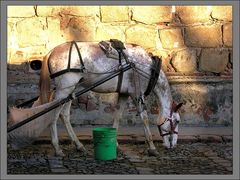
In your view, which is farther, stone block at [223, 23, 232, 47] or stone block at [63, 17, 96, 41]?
stone block at [223, 23, 232, 47]

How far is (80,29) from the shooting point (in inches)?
378

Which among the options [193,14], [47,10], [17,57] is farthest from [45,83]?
[193,14]

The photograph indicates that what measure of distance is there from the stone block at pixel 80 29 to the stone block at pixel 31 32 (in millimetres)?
410

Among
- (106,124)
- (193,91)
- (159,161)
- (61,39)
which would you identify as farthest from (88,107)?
(159,161)

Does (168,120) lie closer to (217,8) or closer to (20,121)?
(20,121)

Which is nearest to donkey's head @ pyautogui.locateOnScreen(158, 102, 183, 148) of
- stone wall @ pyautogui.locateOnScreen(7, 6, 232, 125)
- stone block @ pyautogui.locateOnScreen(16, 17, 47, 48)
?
stone wall @ pyautogui.locateOnScreen(7, 6, 232, 125)

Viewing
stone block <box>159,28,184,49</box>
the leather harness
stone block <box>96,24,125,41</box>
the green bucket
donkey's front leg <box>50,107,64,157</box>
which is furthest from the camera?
stone block <box>159,28,184,49</box>

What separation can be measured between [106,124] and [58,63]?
2.67 meters

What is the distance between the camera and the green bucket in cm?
708

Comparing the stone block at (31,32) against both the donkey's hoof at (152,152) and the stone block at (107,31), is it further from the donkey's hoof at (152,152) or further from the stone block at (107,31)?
the donkey's hoof at (152,152)

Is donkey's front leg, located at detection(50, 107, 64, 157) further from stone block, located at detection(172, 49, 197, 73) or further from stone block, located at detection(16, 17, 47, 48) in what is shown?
stone block, located at detection(172, 49, 197, 73)

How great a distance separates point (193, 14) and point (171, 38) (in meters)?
0.62

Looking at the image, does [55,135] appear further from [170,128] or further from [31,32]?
[31,32]

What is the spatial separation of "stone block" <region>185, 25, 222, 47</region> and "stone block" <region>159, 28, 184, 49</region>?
0.13m
